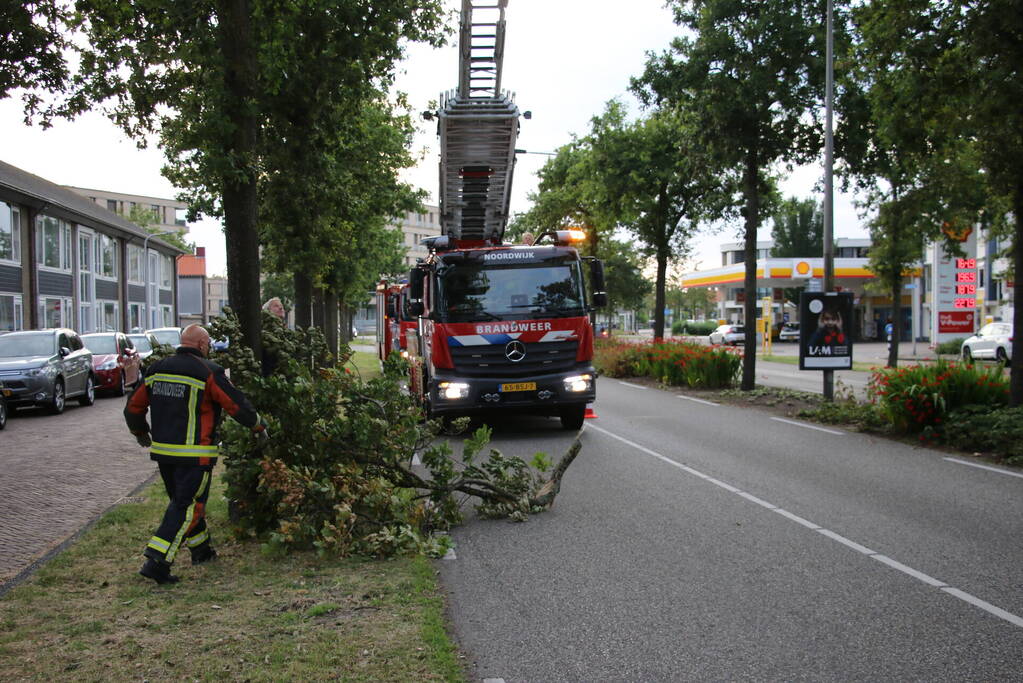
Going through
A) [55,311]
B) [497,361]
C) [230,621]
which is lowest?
[230,621]

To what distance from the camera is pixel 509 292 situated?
538 inches

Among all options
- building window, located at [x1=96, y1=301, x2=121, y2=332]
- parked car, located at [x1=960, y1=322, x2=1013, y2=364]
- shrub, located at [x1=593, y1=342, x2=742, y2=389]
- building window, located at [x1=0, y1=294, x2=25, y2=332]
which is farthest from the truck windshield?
building window, located at [x1=96, y1=301, x2=121, y2=332]

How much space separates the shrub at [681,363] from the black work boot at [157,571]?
58.7 feet

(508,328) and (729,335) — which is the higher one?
(508,328)

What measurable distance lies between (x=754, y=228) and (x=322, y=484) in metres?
16.2

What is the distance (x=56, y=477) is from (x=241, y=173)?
14.8 feet

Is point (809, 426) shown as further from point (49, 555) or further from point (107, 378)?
point (107, 378)

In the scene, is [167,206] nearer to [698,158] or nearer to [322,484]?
[698,158]

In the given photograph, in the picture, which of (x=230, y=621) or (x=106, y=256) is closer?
(x=230, y=621)

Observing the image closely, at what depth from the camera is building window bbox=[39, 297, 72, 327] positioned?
37438mm

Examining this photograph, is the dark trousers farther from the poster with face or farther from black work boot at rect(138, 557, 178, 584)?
the poster with face

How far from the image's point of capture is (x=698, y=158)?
2058cm

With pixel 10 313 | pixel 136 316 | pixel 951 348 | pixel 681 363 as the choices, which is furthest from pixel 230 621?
pixel 136 316

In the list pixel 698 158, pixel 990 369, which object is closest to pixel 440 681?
pixel 990 369
